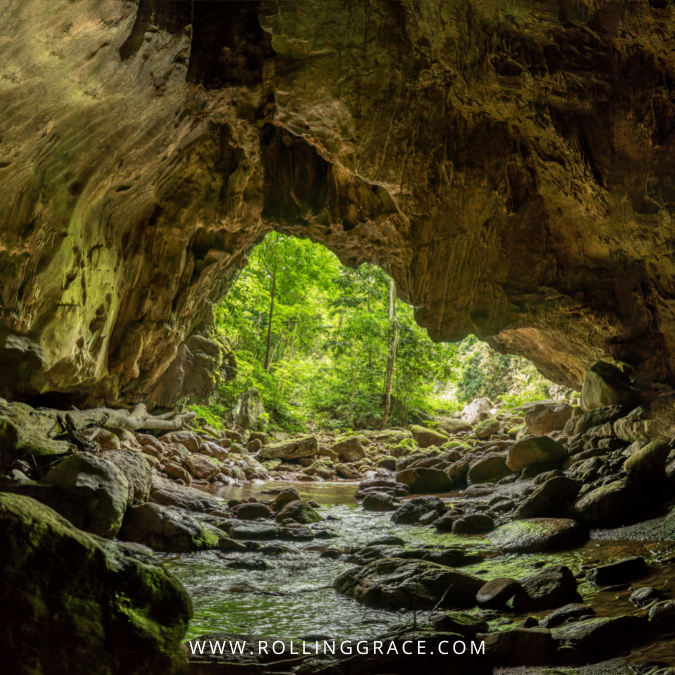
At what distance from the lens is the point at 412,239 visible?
8547 millimetres

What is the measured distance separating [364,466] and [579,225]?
27.3ft

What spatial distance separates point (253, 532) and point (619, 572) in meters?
4.20

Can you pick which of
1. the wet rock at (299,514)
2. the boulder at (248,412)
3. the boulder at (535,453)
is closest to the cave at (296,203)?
the boulder at (535,453)

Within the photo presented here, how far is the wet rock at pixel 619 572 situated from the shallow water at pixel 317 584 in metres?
0.09

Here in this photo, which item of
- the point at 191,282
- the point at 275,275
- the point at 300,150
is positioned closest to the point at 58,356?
the point at 191,282

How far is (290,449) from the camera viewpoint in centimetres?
1397

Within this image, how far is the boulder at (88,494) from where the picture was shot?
5.14 m

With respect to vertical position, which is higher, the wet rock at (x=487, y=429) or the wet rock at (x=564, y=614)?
the wet rock at (x=564, y=614)

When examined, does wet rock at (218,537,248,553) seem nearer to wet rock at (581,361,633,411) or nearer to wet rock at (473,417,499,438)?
wet rock at (581,361,633,411)

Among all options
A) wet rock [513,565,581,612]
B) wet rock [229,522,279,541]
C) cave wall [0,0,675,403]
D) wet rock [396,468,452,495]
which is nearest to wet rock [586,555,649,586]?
wet rock [513,565,581,612]

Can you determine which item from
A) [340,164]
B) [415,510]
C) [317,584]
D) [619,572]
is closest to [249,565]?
[317,584]

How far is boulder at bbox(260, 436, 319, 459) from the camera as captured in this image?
13938 millimetres

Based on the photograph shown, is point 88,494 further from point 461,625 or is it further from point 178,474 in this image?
point 178,474

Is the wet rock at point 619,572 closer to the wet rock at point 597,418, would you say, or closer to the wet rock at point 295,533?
the wet rock at point 295,533
